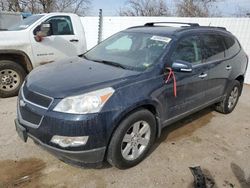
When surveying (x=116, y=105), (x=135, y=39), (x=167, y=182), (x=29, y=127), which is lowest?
(x=167, y=182)

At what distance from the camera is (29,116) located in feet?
9.53

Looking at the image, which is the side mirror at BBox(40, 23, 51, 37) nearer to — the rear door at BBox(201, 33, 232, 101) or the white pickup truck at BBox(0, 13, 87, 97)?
the white pickup truck at BBox(0, 13, 87, 97)

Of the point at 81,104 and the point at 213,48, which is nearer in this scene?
the point at 81,104

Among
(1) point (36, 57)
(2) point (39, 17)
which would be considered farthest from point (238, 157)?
(2) point (39, 17)

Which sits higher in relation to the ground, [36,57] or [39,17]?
[39,17]

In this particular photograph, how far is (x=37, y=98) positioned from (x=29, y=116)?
23 cm

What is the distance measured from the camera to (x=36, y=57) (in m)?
6.11

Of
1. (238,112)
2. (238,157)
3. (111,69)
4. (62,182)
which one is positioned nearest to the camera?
(62,182)

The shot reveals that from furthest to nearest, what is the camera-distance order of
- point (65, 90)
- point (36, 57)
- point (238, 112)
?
point (36, 57), point (238, 112), point (65, 90)

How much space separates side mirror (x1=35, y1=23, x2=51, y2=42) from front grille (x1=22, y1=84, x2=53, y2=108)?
3279mm

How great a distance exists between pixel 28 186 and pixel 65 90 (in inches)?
45.9

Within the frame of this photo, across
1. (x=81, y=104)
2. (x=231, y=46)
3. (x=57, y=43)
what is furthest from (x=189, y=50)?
(x=57, y=43)

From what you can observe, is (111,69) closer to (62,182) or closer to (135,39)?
(135,39)

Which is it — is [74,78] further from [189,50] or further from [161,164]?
[189,50]
